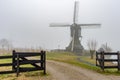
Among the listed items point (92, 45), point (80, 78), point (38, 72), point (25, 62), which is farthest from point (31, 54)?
point (92, 45)

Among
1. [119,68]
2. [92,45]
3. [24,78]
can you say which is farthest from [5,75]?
[92,45]

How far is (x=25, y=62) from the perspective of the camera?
19.1 meters

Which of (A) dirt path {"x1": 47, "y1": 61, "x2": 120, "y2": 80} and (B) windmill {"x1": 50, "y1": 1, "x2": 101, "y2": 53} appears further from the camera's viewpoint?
(B) windmill {"x1": 50, "y1": 1, "x2": 101, "y2": 53}

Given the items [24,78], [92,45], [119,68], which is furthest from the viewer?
[92,45]

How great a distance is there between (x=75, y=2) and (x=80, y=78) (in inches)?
2567

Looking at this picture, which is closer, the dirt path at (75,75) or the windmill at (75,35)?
the dirt path at (75,75)

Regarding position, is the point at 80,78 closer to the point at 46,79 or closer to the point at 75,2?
the point at 46,79

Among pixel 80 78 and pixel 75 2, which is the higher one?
pixel 75 2

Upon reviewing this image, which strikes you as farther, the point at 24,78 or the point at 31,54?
the point at 31,54

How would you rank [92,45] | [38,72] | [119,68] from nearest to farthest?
[38,72] → [119,68] → [92,45]

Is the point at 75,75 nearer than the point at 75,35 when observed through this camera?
Yes

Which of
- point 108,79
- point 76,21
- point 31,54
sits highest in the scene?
point 76,21

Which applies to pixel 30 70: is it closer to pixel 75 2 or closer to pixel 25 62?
pixel 25 62

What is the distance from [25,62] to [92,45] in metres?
94.3
